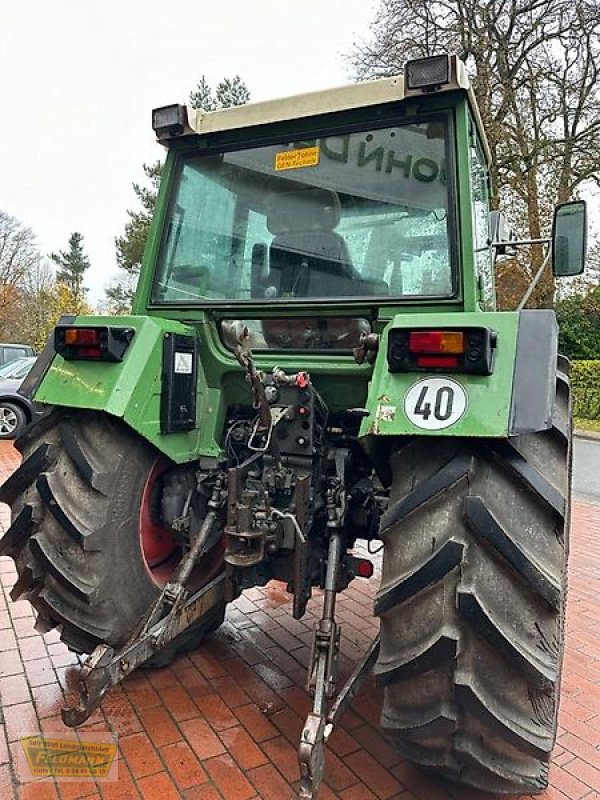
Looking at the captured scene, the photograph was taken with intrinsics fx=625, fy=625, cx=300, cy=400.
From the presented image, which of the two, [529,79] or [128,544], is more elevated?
[529,79]

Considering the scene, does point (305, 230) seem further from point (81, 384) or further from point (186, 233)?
point (81, 384)

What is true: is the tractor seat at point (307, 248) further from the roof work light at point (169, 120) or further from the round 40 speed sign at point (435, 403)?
the round 40 speed sign at point (435, 403)

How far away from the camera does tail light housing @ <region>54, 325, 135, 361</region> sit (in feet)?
7.71

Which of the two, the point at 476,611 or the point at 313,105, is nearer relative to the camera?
the point at 476,611

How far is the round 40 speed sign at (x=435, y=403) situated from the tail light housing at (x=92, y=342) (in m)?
1.14

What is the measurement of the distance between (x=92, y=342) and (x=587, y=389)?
50.7ft

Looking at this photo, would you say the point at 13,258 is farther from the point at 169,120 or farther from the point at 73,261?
the point at 169,120

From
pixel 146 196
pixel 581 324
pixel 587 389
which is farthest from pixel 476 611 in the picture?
pixel 146 196

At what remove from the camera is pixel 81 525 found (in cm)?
229

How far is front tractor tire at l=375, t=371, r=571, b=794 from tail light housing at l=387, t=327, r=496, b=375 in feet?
0.74

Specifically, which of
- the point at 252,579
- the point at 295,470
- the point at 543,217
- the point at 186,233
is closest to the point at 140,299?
the point at 186,233

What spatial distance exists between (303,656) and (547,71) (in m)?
15.4

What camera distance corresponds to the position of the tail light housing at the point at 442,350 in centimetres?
182

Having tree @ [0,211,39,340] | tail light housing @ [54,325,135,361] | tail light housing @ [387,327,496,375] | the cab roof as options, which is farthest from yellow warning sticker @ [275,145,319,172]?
tree @ [0,211,39,340]
